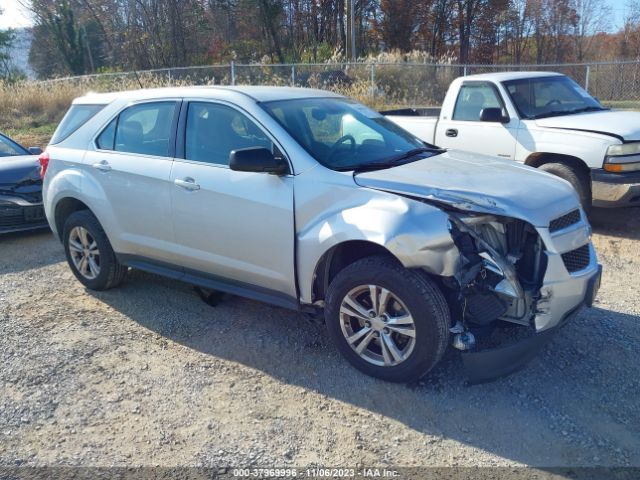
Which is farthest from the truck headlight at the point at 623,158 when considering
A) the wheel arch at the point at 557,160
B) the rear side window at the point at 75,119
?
the rear side window at the point at 75,119

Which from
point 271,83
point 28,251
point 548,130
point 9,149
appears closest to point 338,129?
point 548,130

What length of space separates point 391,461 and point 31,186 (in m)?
6.33

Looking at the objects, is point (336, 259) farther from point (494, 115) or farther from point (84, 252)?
point (494, 115)

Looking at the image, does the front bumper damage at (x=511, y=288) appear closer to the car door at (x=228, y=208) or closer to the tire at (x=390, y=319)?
the tire at (x=390, y=319)

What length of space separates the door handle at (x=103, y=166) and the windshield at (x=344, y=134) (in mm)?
1584

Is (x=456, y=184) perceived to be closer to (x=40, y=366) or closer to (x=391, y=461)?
(x=391, y=461)

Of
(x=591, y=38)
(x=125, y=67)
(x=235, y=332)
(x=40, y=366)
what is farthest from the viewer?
(x=591, y=38)

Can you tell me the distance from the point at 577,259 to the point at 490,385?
38.0 inches

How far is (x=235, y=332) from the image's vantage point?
14.7 feet

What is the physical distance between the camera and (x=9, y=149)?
8.38 m

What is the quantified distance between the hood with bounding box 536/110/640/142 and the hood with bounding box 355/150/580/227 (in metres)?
3.01

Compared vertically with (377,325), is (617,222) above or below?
below

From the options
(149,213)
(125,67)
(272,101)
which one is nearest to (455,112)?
(272,101)

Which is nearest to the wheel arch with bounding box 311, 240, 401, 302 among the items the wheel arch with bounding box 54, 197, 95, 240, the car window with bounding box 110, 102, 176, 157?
the car window with bounding box 110, 102, 176, 157
